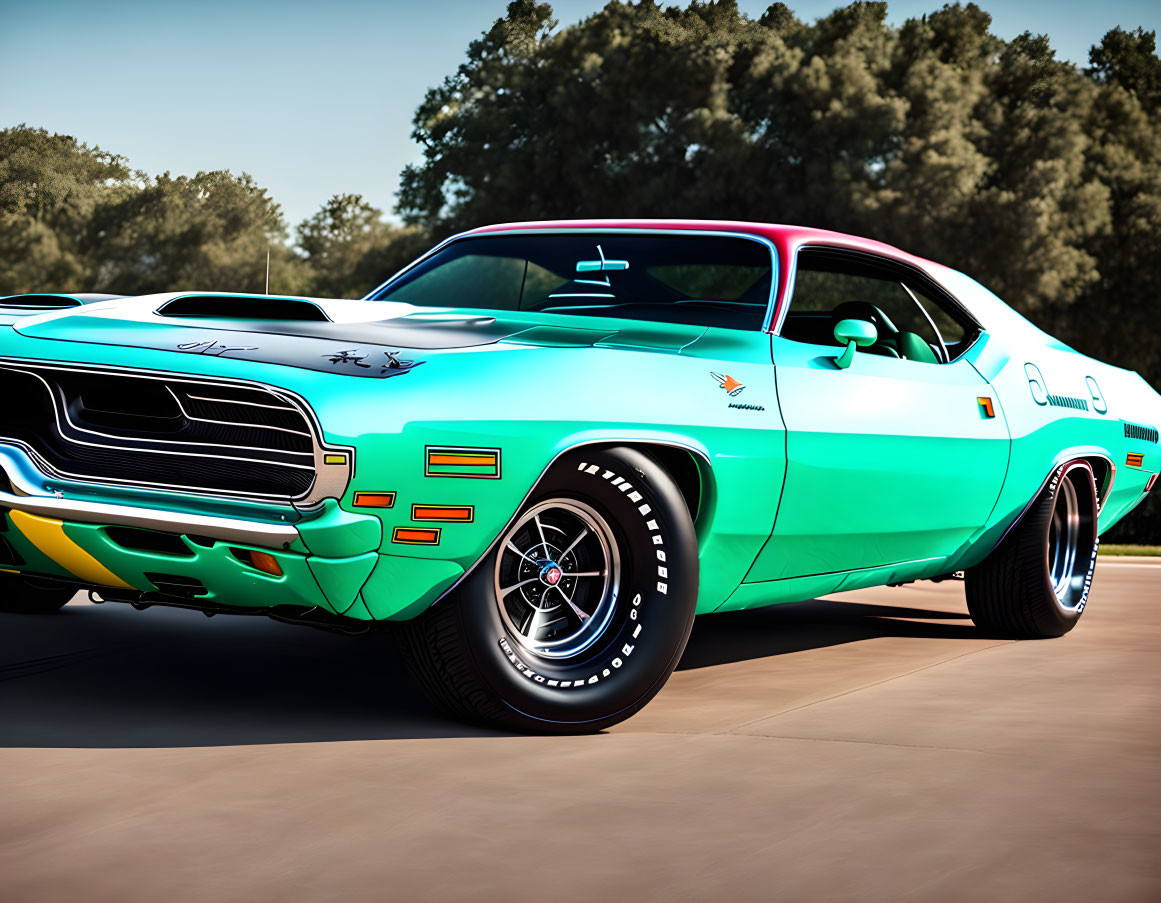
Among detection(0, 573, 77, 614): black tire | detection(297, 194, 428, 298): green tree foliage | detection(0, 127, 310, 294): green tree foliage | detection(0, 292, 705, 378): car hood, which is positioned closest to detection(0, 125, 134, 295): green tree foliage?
detection(0, 127, 310, 294): green tree foliage

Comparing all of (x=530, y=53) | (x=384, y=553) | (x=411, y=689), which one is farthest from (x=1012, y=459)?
(x=530, y=53)

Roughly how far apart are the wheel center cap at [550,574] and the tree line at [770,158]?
24744 millimetres

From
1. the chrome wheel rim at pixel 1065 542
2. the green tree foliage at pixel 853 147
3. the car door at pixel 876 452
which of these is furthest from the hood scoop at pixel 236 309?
the green tree foliage at pixel 853 147

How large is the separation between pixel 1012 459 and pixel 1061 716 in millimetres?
1594

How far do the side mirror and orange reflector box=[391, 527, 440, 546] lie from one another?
187 cm

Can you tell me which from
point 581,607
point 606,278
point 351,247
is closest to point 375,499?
point 581,607

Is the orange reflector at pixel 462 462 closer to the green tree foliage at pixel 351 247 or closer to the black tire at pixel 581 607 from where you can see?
the black tire at pixel 581 607

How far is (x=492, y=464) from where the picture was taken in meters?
3.86

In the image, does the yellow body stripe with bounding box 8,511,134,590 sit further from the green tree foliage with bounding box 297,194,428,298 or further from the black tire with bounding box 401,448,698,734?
the green tree foliage with bounding box 297,194,428,298

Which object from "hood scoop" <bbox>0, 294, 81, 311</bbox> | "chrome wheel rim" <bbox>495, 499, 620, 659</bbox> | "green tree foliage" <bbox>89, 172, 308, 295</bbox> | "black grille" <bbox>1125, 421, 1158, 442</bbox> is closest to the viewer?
"chrome wheel rim" <bbox>495, 499, 620, 659</bbox>

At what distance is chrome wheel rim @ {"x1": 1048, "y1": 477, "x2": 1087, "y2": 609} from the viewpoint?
6691 mm

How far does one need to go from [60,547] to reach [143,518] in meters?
0.31

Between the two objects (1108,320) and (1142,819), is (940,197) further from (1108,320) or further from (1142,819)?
(1142,819)

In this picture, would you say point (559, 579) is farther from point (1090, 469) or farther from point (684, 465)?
point (1090, 469)
